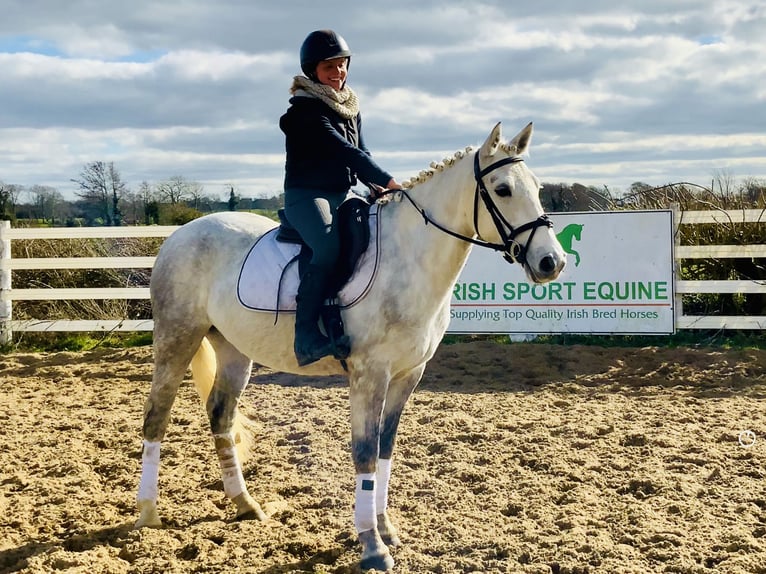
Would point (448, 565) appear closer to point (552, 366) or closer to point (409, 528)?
point (409, 528)

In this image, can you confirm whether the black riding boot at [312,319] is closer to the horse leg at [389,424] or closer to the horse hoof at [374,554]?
the horse leg at [389,424]

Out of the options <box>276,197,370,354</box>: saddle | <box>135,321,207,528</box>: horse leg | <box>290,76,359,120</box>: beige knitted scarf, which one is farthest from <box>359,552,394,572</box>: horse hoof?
<box>290,76,359,120</box>: beige knitted scarf

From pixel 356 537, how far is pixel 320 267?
1.56m


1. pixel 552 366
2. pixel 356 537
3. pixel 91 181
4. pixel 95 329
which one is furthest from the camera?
pixel 91 181

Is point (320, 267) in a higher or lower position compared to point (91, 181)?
lower

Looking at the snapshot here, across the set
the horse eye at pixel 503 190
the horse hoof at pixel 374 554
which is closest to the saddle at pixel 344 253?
the horse eye at pixel 503 190

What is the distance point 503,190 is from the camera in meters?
3.86

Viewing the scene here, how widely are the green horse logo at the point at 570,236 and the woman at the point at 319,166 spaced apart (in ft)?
21.2

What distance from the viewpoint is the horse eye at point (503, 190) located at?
3.84 m

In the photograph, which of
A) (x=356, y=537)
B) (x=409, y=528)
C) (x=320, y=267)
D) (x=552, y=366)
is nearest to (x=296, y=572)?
(x=356, y=537)

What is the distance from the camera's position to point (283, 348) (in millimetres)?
4562

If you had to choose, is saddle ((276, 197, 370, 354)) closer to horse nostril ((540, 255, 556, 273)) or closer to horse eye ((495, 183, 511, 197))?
horse eye ((495, 183, 511, 197))

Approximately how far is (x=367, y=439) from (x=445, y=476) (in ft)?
4.80

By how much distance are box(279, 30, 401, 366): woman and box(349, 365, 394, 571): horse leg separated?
8.4 inches
